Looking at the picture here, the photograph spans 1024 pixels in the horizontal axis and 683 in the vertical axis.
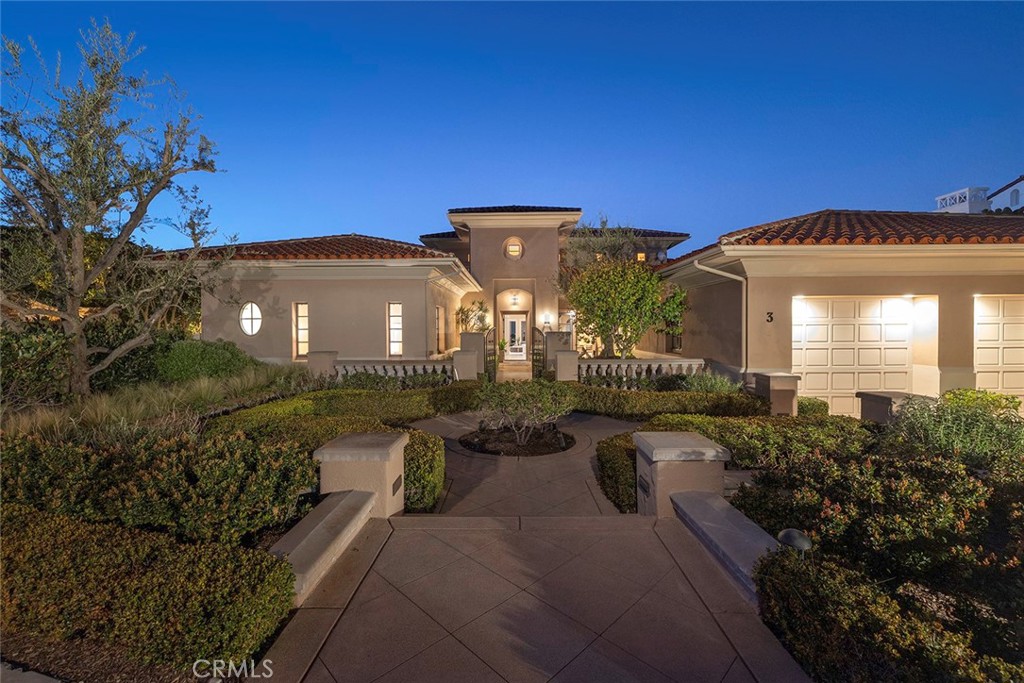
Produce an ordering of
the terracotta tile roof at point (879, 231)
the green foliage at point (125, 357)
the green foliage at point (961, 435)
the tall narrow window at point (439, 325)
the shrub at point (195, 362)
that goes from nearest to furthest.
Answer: the green foliage at point (961, 435)
the green foliage at point (125, 357)
the terracotta tile roof at point (879, 231)
the shrub at point (195, 362)
the tall narrow window at point (439, 325)

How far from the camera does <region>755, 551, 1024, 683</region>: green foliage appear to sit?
2.06 m

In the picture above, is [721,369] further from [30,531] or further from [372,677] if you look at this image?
[30,531]

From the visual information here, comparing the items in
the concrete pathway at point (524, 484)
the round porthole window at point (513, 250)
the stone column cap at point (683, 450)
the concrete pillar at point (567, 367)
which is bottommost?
the concrete pathway at point (524, 484)

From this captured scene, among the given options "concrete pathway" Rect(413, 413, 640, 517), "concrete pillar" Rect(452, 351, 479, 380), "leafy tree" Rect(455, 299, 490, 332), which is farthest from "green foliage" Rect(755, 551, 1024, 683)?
"leafy tree" Rect(455, 299, 490, 332)

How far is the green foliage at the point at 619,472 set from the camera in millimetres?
5348

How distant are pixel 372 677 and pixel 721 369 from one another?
1184 cm

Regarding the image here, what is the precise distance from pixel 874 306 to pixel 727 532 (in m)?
11.0

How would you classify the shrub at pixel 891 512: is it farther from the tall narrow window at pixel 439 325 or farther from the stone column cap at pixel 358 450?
the tall narrow window at pixel 439 325

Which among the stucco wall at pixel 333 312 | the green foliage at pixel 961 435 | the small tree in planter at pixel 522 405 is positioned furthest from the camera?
the stucco wall at pixel 333 312

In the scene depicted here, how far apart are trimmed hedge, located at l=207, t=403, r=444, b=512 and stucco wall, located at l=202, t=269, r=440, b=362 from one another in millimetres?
5571

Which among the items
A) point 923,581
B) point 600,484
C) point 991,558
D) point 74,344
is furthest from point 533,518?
point 74,344

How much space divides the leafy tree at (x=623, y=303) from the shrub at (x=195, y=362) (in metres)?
9.10

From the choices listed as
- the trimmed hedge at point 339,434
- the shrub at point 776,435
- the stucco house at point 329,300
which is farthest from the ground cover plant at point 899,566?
the stucco house at point 329,300

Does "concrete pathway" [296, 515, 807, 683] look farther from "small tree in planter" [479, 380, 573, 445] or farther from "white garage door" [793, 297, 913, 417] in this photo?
"white garage door" [793, 297, 913, 417]
